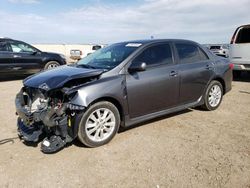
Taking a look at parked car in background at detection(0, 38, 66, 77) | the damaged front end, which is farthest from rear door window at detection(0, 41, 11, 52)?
the damaged front end

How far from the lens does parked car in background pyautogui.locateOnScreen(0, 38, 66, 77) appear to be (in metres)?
10.7

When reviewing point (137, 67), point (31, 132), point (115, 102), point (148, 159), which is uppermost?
point (137, 67)

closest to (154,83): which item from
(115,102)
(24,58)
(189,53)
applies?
(115,102)

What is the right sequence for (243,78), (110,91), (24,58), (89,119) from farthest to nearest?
(243,78) → (24,58) → (110,91) → (89,119)

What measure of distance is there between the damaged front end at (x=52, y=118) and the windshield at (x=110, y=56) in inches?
39.2

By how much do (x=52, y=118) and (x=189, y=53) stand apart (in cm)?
314

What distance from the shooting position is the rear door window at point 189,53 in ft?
17.7

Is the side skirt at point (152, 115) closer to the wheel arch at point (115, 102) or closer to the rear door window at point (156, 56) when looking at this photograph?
the wheel arch at point (115, 102)

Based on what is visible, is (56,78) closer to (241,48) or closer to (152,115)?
(152,115)

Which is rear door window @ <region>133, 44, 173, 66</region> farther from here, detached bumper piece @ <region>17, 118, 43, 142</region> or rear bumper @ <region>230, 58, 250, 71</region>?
rear bumper @ <region>230, 58, 250, 71</region>

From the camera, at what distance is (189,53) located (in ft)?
18.4

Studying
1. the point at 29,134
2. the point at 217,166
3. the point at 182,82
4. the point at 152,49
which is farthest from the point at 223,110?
the point at 29,134

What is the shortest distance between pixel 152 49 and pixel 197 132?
168 cm

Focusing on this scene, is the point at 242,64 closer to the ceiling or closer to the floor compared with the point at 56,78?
closer to the floor
